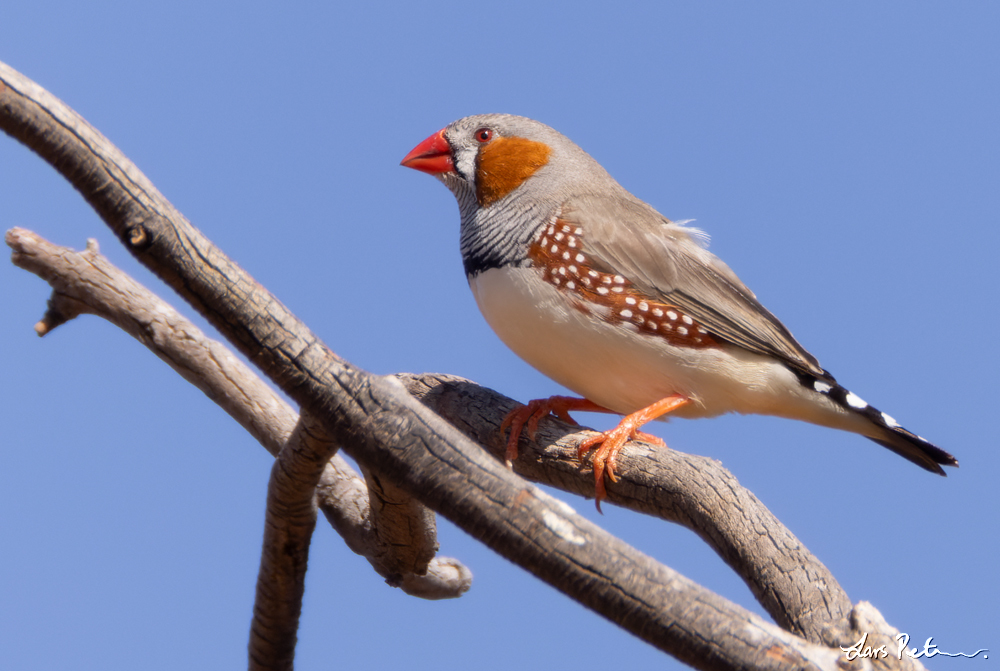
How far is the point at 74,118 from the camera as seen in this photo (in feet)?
6.47

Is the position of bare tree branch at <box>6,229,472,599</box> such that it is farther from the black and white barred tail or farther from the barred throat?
the black and white barred tail

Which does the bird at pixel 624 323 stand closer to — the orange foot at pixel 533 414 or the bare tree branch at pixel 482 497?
the orange foot at pixel 533 414

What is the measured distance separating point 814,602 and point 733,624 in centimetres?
58

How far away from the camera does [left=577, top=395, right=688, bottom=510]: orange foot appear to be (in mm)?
3131

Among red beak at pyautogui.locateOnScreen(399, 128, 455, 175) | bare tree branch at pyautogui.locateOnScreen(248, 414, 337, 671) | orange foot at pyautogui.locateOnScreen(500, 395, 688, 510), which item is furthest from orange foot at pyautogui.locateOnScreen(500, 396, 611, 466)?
red beak at pyautogui.locateOnScreen(399, 128, 455, 175)

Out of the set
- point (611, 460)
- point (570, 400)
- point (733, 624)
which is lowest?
point (733, 624)

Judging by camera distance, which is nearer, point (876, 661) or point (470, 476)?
point (470, 476)

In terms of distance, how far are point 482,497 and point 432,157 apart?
6.86 feet

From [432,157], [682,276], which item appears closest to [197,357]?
[432,157]

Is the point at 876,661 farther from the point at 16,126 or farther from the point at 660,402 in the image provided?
the point at 16,126

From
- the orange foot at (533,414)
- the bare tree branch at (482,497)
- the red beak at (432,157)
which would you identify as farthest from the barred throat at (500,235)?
the bare tree branch at (482,497)

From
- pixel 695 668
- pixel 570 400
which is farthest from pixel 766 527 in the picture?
pixel 570 400

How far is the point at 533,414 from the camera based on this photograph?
3.47m

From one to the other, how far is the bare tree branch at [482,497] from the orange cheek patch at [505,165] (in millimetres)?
1711
